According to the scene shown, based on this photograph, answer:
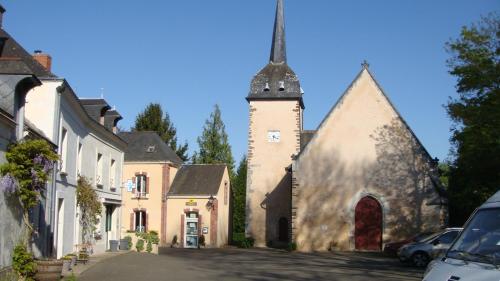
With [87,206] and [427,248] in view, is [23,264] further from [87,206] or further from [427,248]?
[427,248]

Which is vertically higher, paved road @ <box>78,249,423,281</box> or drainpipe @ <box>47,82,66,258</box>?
drainpipe @ <box>47,82,66,258</box>

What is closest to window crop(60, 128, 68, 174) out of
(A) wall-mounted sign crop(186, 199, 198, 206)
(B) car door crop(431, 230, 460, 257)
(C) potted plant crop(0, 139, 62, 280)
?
(C) potted plant crop(0, 139, 62, 280)

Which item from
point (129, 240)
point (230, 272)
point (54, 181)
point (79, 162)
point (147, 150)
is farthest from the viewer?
point (147, 150)

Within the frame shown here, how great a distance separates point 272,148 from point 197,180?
6233 mm

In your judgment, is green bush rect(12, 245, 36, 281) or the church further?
the church

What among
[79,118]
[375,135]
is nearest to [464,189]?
[375,135]

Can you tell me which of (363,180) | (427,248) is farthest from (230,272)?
(363,180)

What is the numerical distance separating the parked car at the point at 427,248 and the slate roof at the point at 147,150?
2347 cm

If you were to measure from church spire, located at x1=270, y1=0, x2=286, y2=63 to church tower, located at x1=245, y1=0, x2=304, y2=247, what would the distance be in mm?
590

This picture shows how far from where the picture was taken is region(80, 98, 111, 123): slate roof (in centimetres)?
2591

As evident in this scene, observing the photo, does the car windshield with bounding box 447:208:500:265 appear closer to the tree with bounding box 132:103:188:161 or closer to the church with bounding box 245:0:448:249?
the church with bounding box 245:0:448:249

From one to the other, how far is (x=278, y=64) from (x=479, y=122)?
19.6 metres

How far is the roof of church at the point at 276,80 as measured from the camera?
41.5 m

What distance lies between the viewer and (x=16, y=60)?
14250mm
